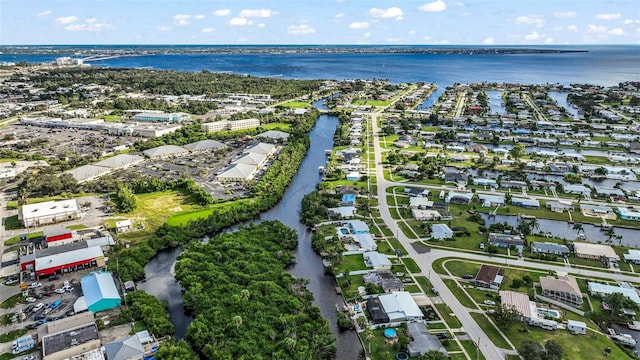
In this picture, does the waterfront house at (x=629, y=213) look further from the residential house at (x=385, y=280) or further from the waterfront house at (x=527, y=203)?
the residential house at (x=385, y=280)

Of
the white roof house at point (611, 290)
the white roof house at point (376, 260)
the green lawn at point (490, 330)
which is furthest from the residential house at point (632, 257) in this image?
the white roof house at point (376, 260)

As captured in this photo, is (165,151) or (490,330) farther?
(165,151)

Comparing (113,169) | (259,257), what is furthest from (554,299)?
(113,169)

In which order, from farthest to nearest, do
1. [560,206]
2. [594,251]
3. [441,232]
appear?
[560,206]
[441,232]
[594,251]

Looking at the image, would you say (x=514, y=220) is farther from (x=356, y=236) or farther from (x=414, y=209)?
(x=356, y=236)

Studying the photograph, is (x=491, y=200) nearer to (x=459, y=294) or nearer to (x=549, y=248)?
(x=549, y=248)

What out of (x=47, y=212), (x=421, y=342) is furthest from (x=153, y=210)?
(x=421, y=342)

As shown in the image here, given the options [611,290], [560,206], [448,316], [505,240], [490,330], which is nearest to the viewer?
[490,330]
